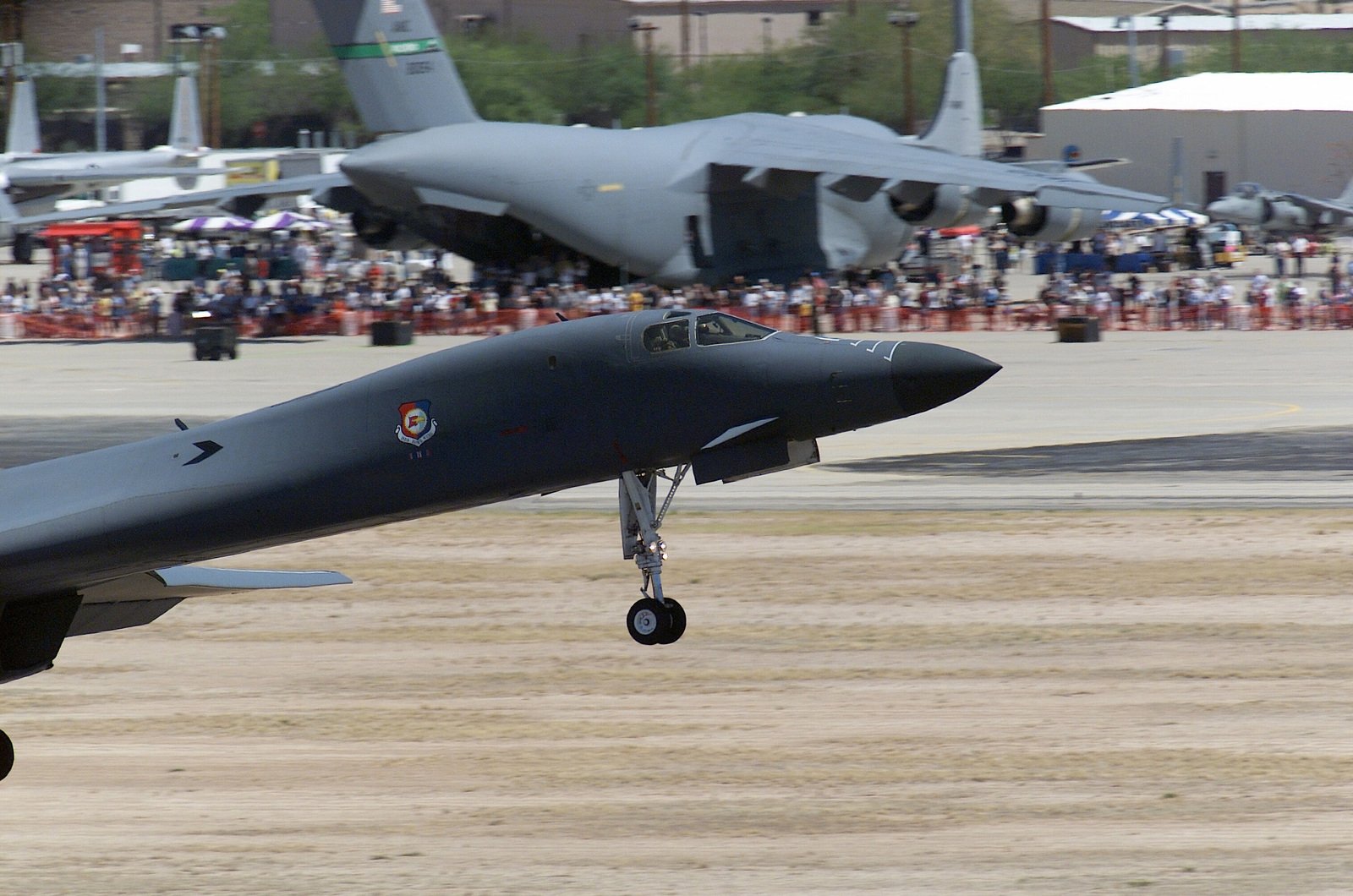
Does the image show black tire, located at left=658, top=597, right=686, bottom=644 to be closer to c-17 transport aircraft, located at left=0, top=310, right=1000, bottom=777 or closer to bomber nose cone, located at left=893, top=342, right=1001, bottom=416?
c-17 transport aircraft, located at left=0, top=310, right=1000, bottom=777

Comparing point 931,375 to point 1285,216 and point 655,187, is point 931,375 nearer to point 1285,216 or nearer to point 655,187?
point 655,187

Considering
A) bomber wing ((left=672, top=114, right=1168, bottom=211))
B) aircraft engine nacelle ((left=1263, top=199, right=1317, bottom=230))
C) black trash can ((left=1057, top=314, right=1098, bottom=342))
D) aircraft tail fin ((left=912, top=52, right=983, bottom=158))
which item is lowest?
black trash can ((left=1057, top=314, right=1098, bottom=342))

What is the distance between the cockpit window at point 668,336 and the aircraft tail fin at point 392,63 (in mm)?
47980

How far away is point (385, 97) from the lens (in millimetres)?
65125

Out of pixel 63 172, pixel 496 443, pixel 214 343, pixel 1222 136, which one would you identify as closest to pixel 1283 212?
pixel 1222 136

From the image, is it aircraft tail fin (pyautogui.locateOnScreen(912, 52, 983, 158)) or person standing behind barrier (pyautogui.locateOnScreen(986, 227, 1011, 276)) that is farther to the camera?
person standing behind barrier (pyautogui.locateOnScreen(986, 227, 1011, 276))

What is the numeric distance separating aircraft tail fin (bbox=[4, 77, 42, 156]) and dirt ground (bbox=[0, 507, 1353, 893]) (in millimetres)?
71766

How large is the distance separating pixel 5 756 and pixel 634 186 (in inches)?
1726

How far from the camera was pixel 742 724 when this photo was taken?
78.8 ft

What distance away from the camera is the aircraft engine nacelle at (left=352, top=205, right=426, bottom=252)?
223 feet

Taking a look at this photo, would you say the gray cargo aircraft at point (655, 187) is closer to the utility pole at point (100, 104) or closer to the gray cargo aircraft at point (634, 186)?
the gray cargo aircraft at point (634, 186)

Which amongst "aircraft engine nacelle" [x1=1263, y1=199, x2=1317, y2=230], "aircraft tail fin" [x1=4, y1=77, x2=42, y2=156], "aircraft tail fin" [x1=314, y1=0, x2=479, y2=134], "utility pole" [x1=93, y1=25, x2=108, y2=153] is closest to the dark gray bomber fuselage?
"aircraft tail fin" [x1=314, y1=0, x2=479, y2=134]

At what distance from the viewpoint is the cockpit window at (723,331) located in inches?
741

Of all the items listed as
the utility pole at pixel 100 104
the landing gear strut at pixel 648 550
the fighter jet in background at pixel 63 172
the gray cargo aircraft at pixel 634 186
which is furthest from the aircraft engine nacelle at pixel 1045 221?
the utility pole at pixel 100 104
